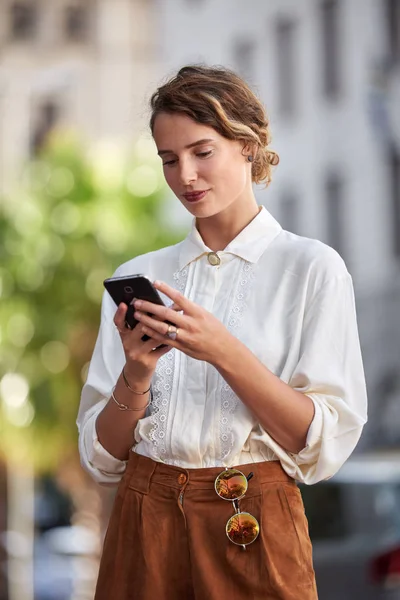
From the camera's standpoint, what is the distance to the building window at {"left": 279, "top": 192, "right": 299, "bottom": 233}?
20062 mm

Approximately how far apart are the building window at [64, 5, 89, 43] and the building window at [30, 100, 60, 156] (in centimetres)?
172

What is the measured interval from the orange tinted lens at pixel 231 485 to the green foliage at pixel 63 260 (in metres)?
10.1

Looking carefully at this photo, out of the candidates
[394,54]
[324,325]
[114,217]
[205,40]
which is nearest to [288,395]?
[324,325]

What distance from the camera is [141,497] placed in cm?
218

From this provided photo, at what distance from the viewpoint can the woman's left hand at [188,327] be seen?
6.48ft

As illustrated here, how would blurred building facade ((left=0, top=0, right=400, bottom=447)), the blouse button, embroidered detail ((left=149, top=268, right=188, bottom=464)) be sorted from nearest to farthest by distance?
embroidered detail ((left=149, top=268, right=188, bottom=464)) < the blouse button < blurred building facade ((left=0, top=0, right=400, bottom=447))

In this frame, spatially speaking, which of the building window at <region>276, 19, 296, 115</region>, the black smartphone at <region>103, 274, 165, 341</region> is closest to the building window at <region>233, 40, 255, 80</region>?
the building window at <region>276, 19, 296, 115</region>

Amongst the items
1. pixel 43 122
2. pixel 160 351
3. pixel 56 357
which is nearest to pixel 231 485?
pixel 160 351

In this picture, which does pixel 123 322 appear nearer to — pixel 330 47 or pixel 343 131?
pixel 343 131

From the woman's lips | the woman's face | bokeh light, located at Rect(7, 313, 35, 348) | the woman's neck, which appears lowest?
bokeh light, located at Rect(7, 313, 35, 348)

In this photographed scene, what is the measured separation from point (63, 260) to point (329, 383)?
1066 centimetres

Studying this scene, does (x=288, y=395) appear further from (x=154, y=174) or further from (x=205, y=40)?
(x=205, y=40)

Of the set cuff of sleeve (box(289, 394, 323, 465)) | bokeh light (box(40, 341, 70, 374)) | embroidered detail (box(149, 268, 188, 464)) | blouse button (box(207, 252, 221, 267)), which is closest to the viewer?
cuff of sleeve (box(289, 394, 323, 465))

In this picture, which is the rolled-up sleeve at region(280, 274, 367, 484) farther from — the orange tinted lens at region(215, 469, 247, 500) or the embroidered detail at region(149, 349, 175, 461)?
the embroidered detail at region(149, 349, 175, 461)
